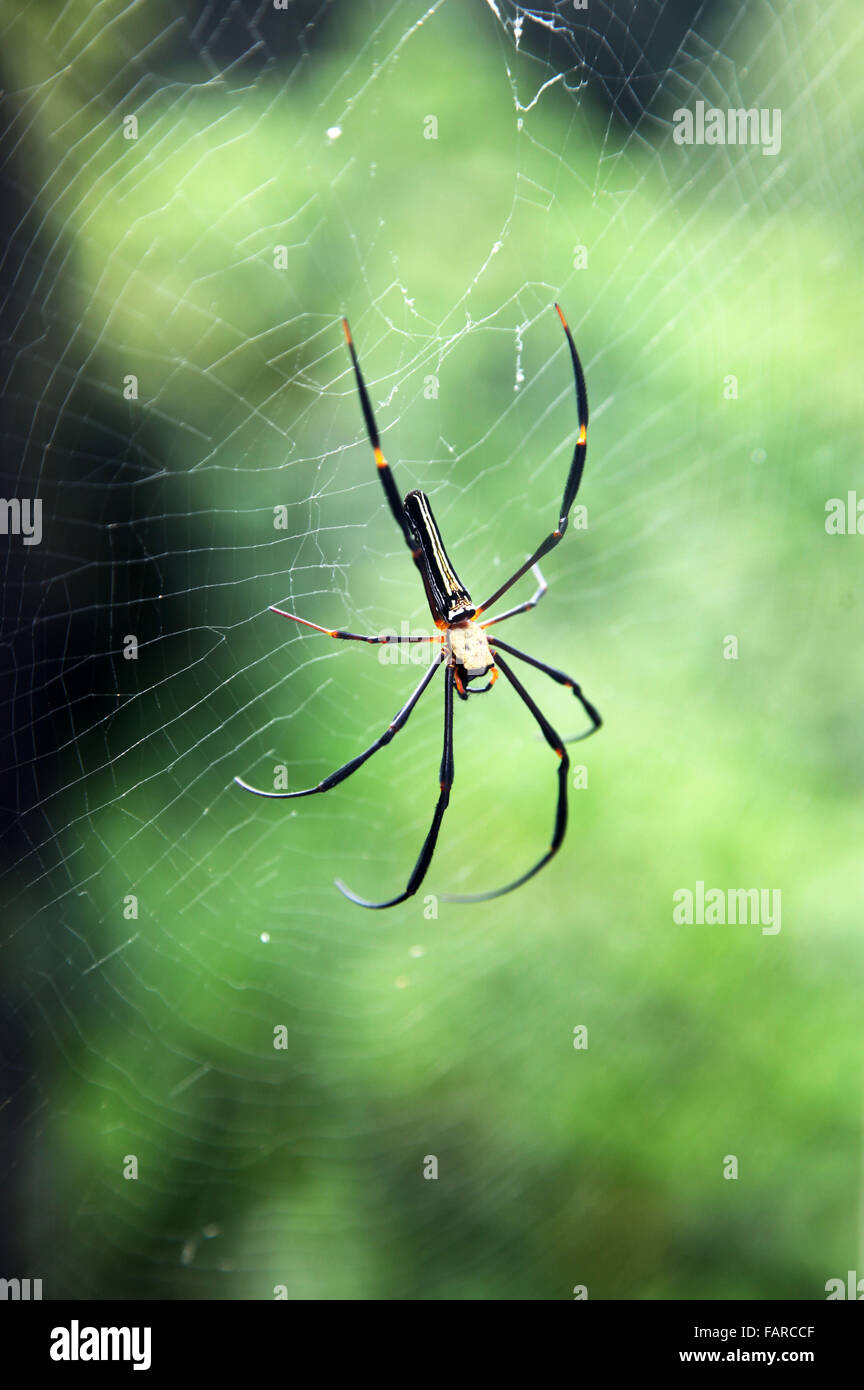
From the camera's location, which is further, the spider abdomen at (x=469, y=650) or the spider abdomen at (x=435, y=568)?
the spider abdomen at (x=469, y=650)

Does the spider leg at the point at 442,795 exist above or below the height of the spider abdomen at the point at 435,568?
below

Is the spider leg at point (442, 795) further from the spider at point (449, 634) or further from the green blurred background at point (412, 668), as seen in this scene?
the green blurred background at point (412, 668)

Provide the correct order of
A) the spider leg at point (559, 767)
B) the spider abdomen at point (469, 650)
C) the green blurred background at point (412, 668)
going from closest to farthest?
the spider abdomen at point (469, 650)
the spider leg at point (559, 767)
the green blurred background at point (412, 668)

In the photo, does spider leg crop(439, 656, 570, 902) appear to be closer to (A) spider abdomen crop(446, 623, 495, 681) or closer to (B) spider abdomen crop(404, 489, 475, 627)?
(A) spider abdomen crop(446, 623, 495, 681)

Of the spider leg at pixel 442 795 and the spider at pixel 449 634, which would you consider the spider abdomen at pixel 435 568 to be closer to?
the spider at pixel 449 634

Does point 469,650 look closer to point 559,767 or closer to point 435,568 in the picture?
point 435,568

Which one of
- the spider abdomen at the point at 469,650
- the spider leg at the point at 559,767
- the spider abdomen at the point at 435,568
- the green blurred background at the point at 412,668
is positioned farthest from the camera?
the green blurred background at the point at 412,668

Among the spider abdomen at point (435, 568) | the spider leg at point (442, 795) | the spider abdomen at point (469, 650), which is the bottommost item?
the spider leg at point (442, 795)

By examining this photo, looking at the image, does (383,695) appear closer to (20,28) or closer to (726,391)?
(726,391)

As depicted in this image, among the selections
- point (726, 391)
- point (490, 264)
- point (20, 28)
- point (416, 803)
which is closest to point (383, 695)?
point (416, 803)

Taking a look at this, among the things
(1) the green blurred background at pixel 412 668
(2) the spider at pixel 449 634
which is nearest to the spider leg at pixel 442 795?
(2) the spider at pixel 449 634
